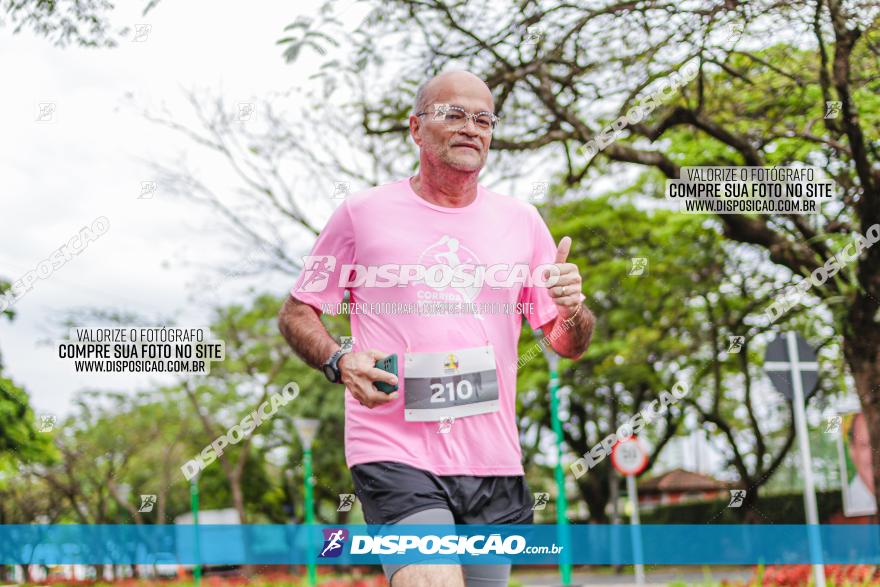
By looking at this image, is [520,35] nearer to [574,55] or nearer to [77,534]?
[574,55]

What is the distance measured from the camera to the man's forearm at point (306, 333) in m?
2.66

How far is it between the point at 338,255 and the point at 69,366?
11.2ft

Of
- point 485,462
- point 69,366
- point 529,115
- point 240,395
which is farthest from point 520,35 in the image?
point 240,395

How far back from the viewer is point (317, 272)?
9.17 feet

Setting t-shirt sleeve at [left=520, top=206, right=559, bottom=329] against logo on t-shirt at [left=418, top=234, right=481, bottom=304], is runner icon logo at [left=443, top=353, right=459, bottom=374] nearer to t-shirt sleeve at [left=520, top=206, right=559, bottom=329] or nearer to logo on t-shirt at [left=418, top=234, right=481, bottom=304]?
logo on t-shirt at [left=418, top=234, right=481, bottom=304]

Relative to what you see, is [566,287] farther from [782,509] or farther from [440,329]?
[782,509]

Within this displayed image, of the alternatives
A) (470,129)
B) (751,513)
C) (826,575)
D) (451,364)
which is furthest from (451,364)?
(751,513)

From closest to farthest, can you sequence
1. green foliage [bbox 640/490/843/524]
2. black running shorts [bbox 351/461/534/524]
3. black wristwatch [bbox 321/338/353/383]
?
black running shorts [bbox 351/461/534/524] → black wristwatch [bbox 321/338/353/383] → green foliage [bbox 640/490/843/524]

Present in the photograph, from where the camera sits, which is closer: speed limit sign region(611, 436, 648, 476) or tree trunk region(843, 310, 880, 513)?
tree trunk region(843, 310, 880, 513)

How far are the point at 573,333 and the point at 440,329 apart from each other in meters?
0.42

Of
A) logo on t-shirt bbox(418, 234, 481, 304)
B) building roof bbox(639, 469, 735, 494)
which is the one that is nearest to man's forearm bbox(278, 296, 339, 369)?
logo on t-shirt bbox(418, 234, 481, 304)

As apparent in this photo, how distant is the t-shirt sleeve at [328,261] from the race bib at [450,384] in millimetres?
336

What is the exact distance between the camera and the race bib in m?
2.65

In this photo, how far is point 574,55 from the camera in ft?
22.9
